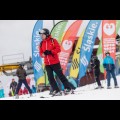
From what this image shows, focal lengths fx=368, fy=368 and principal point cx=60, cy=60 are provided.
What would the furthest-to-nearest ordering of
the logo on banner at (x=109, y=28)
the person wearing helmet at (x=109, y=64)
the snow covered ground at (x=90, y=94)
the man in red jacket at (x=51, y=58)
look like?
the logo on banner at (x=109, y=28) < the person wearing helmet at (x=109, y=64) < the man in red jacket at (x=51, y=58) < the snow covered ground at (x=90, y=94)

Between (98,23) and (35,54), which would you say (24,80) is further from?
(98,23)

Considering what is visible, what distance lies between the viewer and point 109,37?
7.60m

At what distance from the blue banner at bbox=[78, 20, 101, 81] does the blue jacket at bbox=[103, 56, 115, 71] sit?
0.34m

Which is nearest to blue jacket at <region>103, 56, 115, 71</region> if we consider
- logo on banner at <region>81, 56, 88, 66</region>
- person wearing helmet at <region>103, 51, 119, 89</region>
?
person wearing helmet at <region>103, 51, 119, 89</region>

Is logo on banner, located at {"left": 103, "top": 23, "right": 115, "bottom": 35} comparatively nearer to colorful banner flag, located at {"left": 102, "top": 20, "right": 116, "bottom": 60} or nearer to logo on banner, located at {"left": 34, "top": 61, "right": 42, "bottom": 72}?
colorful banner flag, located at {"left": 102, "top": 20, "right": 116, "bottom": 60}

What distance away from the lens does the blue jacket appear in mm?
7461

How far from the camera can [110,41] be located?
7.58 meters

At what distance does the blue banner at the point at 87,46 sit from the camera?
7582 millimetres

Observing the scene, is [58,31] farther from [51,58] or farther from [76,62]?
[51,58]

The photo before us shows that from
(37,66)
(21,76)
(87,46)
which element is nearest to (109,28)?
(87,46)

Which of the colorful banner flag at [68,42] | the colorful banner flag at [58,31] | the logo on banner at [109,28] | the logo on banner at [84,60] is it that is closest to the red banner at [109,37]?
the logo on banner at [109,28]

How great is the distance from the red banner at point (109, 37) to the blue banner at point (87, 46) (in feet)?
0.55

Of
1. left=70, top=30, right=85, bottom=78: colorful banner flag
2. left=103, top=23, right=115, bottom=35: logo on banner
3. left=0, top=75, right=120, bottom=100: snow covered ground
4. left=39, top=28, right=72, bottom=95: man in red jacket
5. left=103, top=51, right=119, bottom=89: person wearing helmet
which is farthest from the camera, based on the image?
left=70, top=30, right=85, bottom=78: colorful banner flag

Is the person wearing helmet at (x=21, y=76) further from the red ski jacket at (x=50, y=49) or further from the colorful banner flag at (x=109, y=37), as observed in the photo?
the colorful banner flag at (x=109, y=37)
